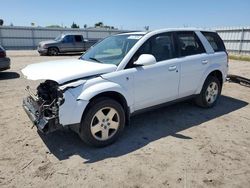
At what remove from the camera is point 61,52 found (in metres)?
20.0

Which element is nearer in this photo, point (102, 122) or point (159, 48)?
point (102, 122)

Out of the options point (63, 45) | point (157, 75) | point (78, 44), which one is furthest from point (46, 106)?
point (78, 44)

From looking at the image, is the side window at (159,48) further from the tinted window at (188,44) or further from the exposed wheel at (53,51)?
the exposed wheel at (53,51)

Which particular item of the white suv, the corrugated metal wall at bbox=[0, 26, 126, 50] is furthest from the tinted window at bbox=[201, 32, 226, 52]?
the corrugated metal wall at bbox=[0, 26, 126, 50]

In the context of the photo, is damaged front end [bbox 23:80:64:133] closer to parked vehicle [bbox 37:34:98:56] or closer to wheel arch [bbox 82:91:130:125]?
wheel arch [bbox 82:91:130:125]

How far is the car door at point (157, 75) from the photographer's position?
14.1 ft

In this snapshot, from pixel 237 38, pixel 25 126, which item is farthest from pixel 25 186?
pixel 237 38

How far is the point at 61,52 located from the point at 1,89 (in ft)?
41.9

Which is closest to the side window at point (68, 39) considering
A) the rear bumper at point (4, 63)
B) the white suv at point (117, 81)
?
the rear bumper at point (4, 63)

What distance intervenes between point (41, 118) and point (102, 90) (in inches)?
39.8

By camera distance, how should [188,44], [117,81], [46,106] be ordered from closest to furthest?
[46,106]
[117,81]
[188,44]

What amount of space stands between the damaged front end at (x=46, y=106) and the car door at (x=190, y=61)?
2535 millimetres

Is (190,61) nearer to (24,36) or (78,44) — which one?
(78,44)

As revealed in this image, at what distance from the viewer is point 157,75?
4.48 meters
